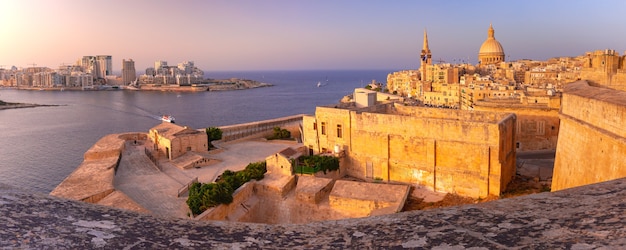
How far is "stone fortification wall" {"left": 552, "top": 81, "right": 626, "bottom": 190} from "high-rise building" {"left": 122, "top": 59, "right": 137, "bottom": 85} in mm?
156363

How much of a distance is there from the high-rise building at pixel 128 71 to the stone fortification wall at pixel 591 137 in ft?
513

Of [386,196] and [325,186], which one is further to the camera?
[325,186]

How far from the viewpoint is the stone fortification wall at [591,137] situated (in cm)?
790

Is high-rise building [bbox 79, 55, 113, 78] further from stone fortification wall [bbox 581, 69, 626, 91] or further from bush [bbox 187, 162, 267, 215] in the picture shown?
stone fortification wall [bbox 581, 69, 626, 91]

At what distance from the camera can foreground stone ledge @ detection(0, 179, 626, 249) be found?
2.29 m

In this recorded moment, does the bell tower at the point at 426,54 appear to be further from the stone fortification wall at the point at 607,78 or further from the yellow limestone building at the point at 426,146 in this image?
the stone fortification wall at the point at 607,78

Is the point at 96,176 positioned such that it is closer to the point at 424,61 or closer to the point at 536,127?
the point at 536,127

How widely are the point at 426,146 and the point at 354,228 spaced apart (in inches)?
630

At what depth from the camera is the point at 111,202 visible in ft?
50.7

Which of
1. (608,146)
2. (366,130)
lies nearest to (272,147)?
(366,130)

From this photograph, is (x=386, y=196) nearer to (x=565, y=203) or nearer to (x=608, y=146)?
(x=608, y=146)

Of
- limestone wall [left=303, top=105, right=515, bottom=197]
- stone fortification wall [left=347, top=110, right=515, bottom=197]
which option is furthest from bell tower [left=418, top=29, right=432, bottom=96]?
stone fortification wall [left=347, top=110, right=515, bottom=197]

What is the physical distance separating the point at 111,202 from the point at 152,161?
32.4 feet

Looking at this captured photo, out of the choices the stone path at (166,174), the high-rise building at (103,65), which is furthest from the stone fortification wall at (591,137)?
the high-rise building at (103,65)
